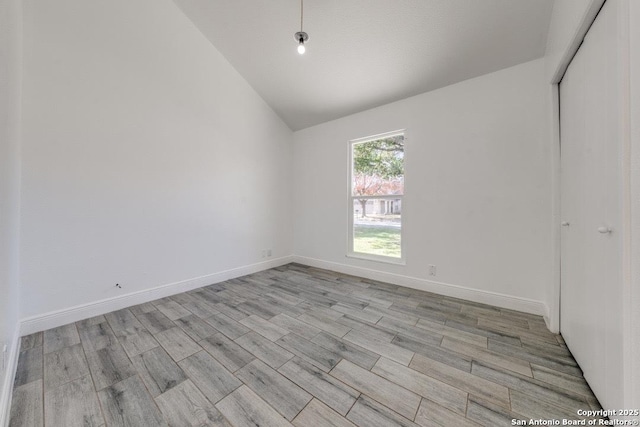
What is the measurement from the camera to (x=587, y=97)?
1.41m

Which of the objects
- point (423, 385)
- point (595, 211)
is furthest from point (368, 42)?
point (423, 385)

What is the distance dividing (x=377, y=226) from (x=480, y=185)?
1382 mm

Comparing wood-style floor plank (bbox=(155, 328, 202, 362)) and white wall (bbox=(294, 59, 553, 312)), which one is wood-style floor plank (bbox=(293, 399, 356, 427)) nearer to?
wood-style floor plank (bbox=(155, 328, 202, 362))

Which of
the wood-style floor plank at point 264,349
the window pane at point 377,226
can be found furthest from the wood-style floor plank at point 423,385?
the window pane at point 377,226

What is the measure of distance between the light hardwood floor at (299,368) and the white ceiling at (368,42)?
262 cm

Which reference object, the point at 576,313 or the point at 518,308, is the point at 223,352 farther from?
the point at 518,308

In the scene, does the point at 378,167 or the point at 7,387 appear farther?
the point at 378,167

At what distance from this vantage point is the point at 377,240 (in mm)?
3416

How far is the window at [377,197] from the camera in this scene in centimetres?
317

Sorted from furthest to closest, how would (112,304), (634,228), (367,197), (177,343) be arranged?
(367,197) < (112,304) < (177,343) < (634,228)

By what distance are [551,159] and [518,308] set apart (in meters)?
1.48

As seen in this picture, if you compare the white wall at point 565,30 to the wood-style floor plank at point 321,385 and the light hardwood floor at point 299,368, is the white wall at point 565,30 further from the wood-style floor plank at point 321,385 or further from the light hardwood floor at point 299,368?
the wood-style floor plank at point 321,385

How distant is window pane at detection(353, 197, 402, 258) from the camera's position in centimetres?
319

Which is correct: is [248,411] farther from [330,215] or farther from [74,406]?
[330,215]
